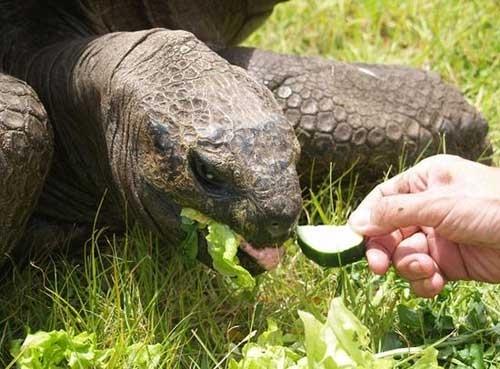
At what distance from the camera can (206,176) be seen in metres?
2.71

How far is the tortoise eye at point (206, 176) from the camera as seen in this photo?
8.82 feet

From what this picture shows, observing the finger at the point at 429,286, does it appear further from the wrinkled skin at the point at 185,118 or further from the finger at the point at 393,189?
the wrinkled skin at the point at 185,118

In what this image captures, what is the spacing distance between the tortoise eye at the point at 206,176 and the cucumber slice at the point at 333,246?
323 mm

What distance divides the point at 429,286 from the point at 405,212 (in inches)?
9.8

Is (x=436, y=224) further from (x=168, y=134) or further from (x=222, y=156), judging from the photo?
(x=168, y=134)

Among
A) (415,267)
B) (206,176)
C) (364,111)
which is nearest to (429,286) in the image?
(415,267)

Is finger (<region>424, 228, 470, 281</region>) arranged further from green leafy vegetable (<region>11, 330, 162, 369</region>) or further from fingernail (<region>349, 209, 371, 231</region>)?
green leafy vegetable (<region>11, 330, 162, 369</region>)

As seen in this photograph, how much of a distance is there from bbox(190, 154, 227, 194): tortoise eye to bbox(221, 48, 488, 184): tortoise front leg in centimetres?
108

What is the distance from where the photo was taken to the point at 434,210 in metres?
2.72

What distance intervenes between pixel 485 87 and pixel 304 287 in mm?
1843

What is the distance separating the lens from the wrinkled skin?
106 inches

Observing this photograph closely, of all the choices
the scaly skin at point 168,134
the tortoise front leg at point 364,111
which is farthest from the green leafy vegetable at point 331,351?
the tortoise front leg at point 364,111

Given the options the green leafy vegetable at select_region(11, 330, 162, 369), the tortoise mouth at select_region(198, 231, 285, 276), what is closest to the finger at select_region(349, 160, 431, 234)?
the tortoise mouth at select_region(198, 231, 285, 276)

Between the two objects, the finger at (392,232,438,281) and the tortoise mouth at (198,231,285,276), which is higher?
the tortoise mouth at (198,231,285,276)
